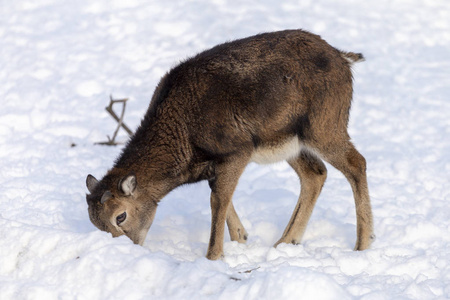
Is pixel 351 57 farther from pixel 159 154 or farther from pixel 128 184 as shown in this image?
pixel 128 184

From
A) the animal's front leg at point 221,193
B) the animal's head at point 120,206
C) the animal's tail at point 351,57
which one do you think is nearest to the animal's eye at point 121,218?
the animal's head at point 120,206

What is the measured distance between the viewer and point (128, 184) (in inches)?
264

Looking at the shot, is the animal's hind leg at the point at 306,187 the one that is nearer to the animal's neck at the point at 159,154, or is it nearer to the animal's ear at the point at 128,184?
the animal's neck at the point at 159,154

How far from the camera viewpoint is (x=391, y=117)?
1128 centimetres

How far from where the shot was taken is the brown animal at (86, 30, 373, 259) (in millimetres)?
6945

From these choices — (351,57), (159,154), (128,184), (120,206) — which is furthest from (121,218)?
(351,57)

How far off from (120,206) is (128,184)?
265 millimetres

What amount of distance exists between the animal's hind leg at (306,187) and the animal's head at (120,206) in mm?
1749

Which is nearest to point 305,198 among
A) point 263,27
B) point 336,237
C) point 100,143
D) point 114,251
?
point 336,237

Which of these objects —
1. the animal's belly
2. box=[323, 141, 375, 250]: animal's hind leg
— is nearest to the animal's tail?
box=[323, 141, 375, 250]: animal's hind leg

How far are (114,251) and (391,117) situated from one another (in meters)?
7.00

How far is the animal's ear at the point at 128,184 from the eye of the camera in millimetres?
6660

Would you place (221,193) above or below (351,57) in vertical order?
below

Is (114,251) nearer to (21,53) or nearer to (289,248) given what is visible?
(289,248)
